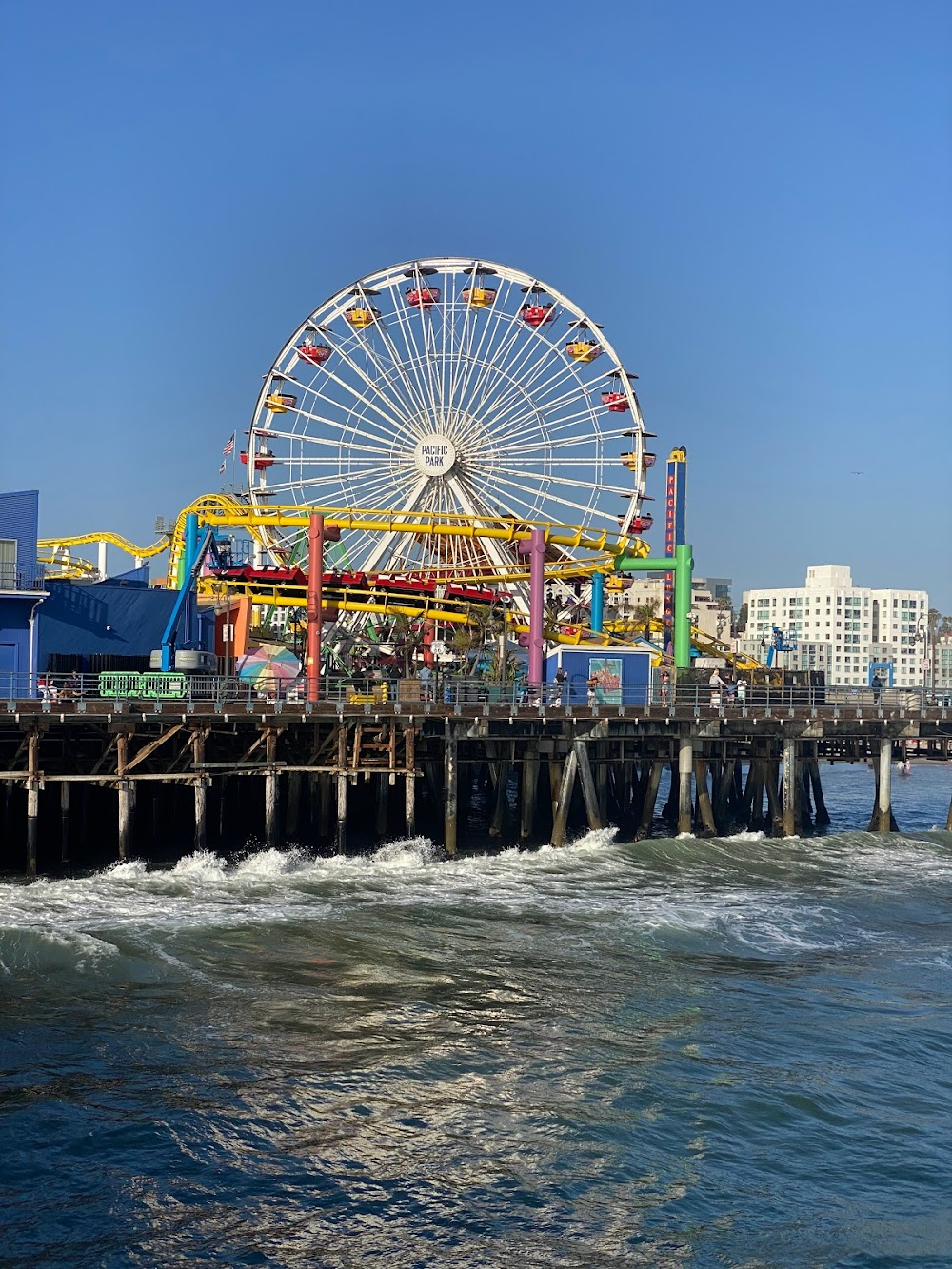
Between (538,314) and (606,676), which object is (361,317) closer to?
(538,314)

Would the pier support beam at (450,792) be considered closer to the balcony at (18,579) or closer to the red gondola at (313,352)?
the balcony at (18,579)

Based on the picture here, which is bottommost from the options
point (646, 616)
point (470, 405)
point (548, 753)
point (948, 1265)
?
point (948, 1265)

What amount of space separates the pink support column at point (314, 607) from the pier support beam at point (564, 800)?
8.88 meters

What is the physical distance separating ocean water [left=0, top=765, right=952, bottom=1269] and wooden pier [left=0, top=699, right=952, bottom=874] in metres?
4.51

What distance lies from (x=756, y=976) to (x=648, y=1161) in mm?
10319

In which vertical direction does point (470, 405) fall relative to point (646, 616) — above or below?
above

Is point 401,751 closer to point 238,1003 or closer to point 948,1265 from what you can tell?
point 238,1003

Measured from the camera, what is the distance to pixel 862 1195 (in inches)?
717

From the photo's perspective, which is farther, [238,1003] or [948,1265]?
[238,1003]

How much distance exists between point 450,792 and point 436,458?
28884 millimetres

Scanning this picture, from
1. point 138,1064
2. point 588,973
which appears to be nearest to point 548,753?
point 588,973

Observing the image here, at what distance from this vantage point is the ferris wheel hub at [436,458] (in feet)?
225

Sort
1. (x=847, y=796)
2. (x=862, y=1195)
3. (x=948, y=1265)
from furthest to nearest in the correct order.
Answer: (x=847, y=796), (x=862, y=1195), (x=948, y=1265)

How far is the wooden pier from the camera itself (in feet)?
130
